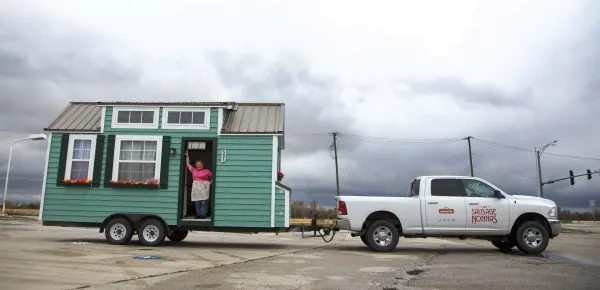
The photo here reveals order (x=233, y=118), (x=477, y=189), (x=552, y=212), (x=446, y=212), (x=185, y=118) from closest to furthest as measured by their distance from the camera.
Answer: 1. (x=446, y=212)
2. (x=552, y=212)
3. (x=477, y=189)
4. (x=185, y=118)
5. (x=233, y=118)

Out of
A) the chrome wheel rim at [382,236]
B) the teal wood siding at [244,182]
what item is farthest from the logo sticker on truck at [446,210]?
the teal wood siding at [244,182]

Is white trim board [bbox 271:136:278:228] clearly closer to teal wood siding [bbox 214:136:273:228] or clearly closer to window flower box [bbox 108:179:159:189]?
teal wood siding [bbox 214:136:273:228]

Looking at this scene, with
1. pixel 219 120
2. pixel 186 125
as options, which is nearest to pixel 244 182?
pixel 219 120

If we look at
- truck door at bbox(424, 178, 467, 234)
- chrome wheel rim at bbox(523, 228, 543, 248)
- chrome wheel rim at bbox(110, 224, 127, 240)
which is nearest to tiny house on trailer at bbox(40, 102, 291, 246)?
chrome wheel rim at bbox(110, 224, 127, 240)

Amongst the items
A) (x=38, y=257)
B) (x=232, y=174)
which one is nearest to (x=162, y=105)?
(x=232, y=174)

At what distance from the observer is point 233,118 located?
616 inches

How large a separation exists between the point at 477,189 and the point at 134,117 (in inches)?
390

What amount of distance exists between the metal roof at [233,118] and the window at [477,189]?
5.27 meters

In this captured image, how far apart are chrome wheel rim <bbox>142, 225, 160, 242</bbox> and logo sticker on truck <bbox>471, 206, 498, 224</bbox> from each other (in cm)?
856

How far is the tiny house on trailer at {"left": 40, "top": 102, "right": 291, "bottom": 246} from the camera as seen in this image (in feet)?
48.3

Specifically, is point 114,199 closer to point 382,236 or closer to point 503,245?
point 382,236

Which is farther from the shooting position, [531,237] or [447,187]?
[447,187]

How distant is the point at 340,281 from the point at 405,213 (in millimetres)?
5549

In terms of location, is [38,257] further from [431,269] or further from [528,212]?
[528,212]
